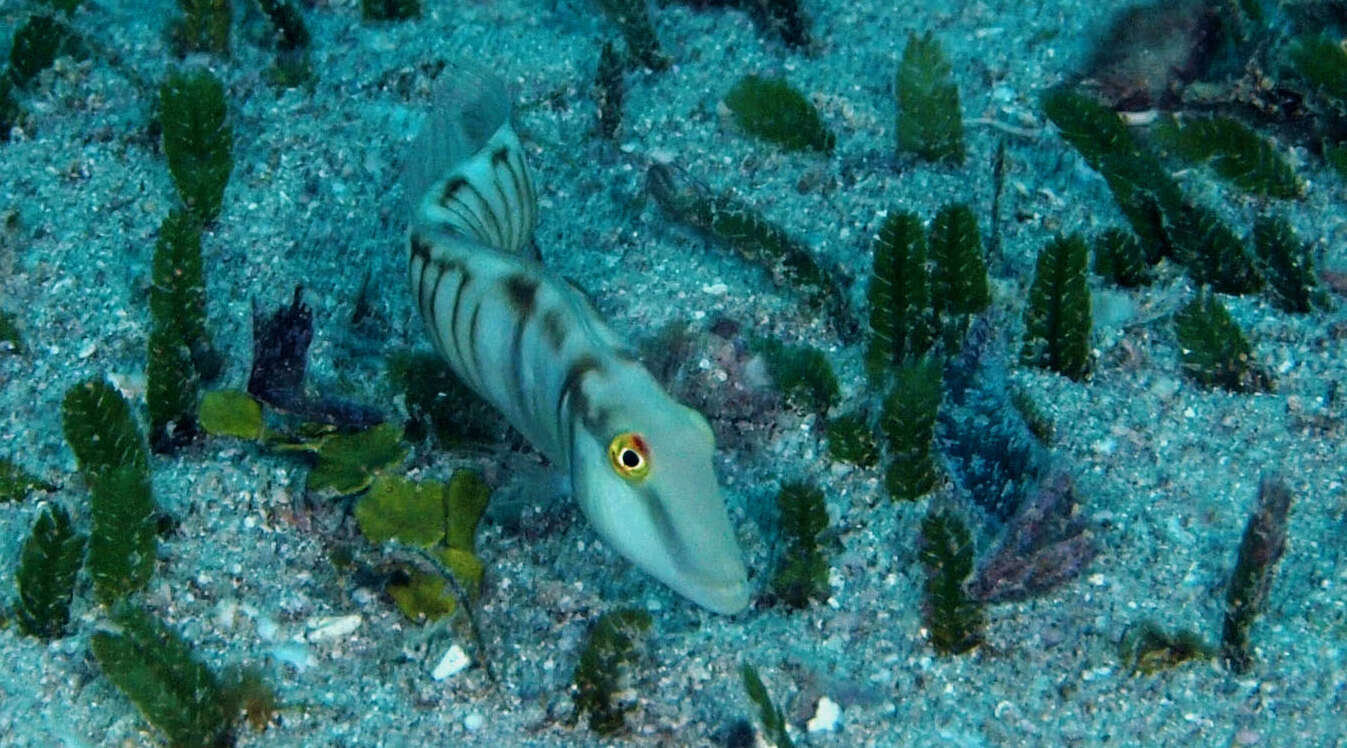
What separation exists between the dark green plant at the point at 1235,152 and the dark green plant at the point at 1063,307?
3.67ft

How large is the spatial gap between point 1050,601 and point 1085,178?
228cm

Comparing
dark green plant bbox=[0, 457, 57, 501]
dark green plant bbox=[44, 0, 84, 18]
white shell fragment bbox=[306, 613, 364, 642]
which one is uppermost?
dark green plant bbox=[44, 0, 84, 18]

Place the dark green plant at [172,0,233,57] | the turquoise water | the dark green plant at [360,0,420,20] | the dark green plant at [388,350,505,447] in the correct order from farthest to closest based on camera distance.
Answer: the dark green plant at [360,0,420,20] < the dark green plant at [172,0,233,57] < the dark green plant at [388,350,505,447] < the turquoise water

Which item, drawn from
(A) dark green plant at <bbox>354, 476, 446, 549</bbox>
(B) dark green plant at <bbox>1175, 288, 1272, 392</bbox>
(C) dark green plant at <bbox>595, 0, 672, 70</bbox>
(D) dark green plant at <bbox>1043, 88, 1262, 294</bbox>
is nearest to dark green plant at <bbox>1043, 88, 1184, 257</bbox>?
(D) dark green plant at <bbox>1043, 88, 1262, 294</bbox>

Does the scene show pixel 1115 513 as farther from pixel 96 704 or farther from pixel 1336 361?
pixel 96 704

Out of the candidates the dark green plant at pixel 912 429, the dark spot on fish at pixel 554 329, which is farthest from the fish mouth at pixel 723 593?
the dark green plant at pixel 912 429

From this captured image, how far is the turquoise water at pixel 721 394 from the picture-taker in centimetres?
325

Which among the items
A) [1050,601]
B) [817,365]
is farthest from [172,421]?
[1050,601]

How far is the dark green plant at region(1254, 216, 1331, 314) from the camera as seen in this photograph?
4.19 metres

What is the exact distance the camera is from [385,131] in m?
5.33

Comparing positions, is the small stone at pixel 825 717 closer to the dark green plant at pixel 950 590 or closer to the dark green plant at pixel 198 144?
the dark green plant at pixel 950 590

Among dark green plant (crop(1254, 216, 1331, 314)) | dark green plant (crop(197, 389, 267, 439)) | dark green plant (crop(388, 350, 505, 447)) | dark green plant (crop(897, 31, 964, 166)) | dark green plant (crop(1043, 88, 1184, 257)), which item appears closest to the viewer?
dark green plant (crop(197, 389, 267, 439))

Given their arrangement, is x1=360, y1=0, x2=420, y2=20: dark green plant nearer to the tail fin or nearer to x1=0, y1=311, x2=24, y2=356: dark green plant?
the tail fin

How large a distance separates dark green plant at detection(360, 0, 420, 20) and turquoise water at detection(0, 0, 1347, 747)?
10 cm
